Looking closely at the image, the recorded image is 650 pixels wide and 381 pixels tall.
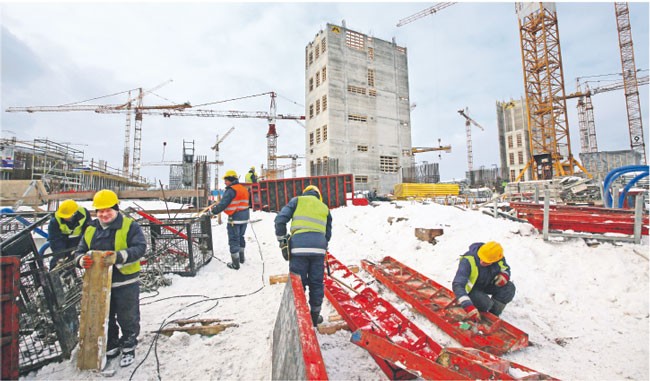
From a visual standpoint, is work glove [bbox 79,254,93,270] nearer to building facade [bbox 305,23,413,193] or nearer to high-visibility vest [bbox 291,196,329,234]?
high-visibility vest [bbox 291,196,329,234]

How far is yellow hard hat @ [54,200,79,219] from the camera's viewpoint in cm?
412

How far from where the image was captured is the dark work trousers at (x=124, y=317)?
9.83 feet

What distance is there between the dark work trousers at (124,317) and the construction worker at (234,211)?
2.96m

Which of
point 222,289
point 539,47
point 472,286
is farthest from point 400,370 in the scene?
point 539,47

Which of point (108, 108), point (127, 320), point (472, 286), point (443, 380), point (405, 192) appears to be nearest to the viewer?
point (443, 380)

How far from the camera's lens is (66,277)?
132 inches

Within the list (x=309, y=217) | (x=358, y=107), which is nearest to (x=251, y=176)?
(x=309, y=217)

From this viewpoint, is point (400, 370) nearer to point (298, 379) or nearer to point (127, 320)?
point (298, 379)

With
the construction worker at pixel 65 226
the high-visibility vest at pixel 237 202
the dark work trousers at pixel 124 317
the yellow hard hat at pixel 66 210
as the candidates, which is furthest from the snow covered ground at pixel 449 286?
the yellow hard hat at pixel 66 210

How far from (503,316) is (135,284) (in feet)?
15.2

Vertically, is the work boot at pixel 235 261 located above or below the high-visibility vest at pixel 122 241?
below

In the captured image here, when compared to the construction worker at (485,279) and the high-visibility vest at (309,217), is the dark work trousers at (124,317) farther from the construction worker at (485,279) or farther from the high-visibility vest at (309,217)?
the construction worker at (485,279)

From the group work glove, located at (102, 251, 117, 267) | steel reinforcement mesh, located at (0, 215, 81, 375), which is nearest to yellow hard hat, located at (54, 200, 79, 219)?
steel reinforcement mesh, located at (0, 215, 81, 375)

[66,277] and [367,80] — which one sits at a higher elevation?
[367,80]
